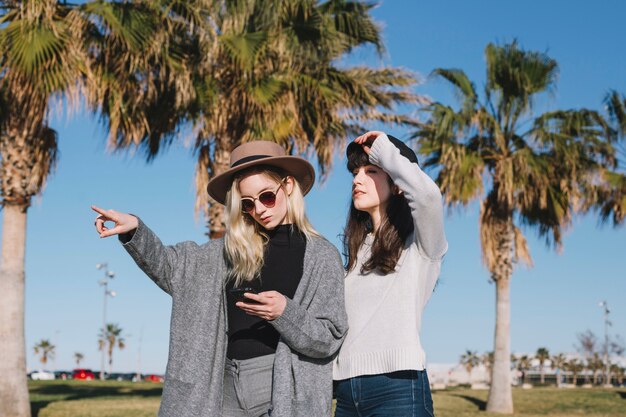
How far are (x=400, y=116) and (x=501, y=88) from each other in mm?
4039

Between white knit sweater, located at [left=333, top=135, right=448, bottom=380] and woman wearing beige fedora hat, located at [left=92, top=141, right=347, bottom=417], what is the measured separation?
0.24 ft

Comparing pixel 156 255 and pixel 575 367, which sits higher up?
pixel 156 255

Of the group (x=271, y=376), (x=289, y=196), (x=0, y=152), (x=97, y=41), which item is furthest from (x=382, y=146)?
(x=0, y=152)

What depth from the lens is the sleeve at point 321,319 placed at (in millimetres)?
2775

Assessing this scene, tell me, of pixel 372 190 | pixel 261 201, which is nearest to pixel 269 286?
pixel 261 201

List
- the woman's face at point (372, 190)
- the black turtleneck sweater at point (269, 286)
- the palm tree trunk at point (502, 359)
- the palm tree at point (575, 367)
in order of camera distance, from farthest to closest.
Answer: the palm tree at point (575, 367), the palm tree trunk at point (502, 359), the woman's face at point (372, 190), the black turtleneck sweater at point (269, 286)

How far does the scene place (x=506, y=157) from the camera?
18.5m

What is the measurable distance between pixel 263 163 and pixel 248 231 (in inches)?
12.0

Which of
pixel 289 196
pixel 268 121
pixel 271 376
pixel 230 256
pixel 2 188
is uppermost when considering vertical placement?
pixel 268 121

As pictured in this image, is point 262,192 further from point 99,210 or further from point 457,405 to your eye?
point 457,405

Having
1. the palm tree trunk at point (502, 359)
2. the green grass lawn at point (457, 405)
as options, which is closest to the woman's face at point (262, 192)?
the green grass lawn at point (457, 405)

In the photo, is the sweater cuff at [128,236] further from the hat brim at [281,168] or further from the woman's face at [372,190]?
the woman's face at [372,190]

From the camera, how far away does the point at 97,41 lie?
11.9m

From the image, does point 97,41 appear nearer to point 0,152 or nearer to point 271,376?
point 0,152
